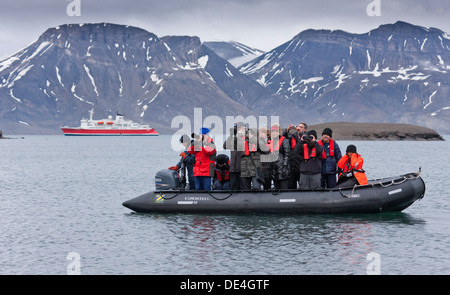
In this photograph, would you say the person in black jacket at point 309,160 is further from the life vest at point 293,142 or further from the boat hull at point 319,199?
the boat hull at point 319,199

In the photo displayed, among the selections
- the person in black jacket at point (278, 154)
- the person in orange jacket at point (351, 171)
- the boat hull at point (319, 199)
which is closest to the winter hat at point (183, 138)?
the boat hull at point (319, 199)

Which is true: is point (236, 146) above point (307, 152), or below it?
above

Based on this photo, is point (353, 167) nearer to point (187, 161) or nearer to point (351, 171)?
point (351, 171)

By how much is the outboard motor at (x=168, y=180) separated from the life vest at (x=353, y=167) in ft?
20.1

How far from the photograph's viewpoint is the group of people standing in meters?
21.3

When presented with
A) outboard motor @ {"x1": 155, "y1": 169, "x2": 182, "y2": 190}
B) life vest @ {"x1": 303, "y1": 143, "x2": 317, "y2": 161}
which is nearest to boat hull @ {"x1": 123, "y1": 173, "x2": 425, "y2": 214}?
outboard motor @ {"x1": 155, "y1": 169, "x2": 182, "y2": 190}

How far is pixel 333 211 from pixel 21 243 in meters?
10.8

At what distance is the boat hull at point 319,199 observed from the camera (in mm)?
22094

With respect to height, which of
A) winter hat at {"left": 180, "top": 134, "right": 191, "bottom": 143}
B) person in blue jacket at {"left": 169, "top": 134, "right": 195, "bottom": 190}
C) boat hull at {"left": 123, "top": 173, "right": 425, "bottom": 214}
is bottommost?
boat hull at {"left": 123, "top": 173, "right": 425, "bottom": 214}

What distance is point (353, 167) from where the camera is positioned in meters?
22.0

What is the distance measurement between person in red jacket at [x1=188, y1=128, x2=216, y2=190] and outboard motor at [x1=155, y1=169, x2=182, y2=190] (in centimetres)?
90

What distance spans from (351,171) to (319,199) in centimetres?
154

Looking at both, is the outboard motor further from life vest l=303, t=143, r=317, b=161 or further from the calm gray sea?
life vest l=303, t=143, r=317, b=161

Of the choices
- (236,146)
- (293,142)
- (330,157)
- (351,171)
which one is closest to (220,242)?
(236,146)
